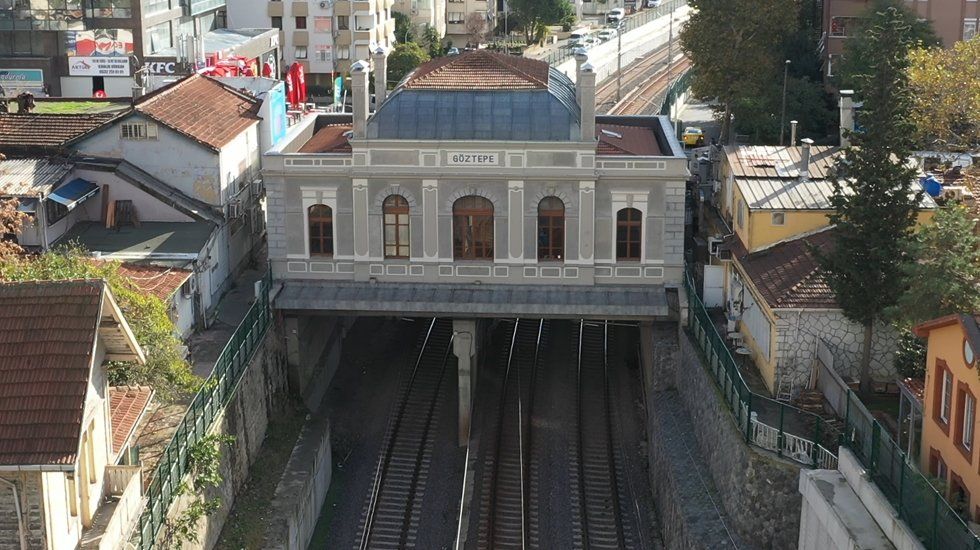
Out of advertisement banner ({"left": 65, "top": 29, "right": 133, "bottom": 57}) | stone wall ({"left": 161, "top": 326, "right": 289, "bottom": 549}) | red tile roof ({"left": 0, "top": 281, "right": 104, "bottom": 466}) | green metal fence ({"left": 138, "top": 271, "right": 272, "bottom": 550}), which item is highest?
advertisement banner ({"left": 65, "top": 29, "right": 133, "bottom": 57})

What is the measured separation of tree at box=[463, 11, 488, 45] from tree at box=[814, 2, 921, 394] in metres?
95.3

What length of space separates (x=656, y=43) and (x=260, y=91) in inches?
3072

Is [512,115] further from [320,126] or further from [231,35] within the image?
[231,35]

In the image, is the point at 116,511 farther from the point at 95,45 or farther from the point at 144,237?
the point at 95,45

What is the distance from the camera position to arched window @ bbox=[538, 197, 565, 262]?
47031mm

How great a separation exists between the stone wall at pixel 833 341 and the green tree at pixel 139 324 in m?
16.9

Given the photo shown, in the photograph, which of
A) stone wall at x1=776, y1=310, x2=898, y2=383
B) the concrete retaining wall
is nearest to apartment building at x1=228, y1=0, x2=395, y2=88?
the concrete retaining wall

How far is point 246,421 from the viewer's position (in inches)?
1666

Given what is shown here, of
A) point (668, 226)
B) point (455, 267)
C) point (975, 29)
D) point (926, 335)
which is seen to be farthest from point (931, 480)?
point (975, 29)

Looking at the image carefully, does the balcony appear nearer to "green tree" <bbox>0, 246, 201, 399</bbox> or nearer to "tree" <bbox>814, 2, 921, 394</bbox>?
"green tree" <bbox>0, 246, 201, 399</bbox>

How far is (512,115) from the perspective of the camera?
46812mm

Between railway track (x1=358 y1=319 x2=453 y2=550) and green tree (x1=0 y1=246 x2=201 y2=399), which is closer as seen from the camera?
green tree (x1=0 y1=246 x2=201 y2=399)

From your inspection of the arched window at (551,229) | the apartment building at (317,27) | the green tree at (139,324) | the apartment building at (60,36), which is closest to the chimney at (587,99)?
the arched window at (551,229)

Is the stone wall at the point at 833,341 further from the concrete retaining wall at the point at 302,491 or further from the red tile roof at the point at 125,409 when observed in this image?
the red tile roof at the point at 125,409
